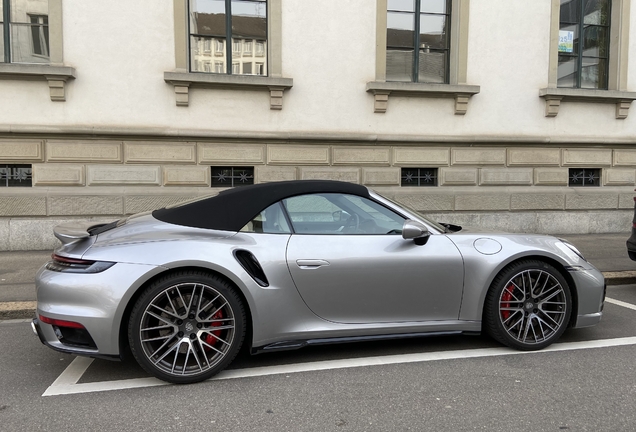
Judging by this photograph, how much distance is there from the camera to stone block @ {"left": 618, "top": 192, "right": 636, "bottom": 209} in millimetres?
10711

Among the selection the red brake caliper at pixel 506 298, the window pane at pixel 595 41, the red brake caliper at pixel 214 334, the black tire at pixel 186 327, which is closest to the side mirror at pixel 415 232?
the red brake caliper at pixel 506 298

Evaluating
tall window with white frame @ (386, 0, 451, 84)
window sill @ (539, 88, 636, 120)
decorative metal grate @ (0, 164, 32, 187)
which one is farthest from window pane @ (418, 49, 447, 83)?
decorative metal grate @ (0, 164, 32, 187)

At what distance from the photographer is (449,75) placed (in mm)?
10273

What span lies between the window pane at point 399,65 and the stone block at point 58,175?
627 centimetres

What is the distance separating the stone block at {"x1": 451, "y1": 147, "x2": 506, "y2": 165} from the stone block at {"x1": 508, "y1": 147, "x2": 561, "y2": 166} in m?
0.21

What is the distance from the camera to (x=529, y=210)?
34.0 feet

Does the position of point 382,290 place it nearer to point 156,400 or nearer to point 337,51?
point 156,400

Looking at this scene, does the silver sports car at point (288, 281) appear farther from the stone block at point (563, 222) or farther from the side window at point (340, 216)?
the stone block at point (563, 222)

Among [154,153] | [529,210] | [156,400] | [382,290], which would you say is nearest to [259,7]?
[154,153]

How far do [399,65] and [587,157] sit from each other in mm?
4632

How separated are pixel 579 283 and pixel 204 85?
23.9 feet

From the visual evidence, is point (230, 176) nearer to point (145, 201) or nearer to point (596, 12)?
point (145, 201)

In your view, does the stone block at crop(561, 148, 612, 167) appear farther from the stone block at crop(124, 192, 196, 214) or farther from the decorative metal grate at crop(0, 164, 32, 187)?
the decorative metal grate at crop(0, 164, 32, 187)

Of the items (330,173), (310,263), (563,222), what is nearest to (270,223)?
(310,263)
